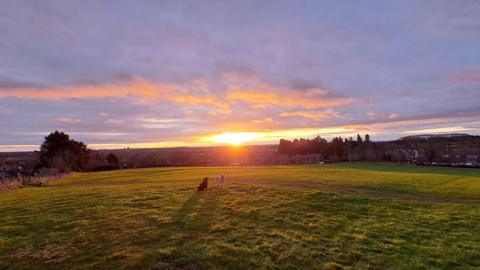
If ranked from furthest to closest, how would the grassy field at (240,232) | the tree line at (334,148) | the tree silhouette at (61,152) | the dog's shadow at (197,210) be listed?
the tree line at (334,148)
the tree silhouette at (61,152)
the dog's shadow at (197,210)
the grassy field at (240,232)

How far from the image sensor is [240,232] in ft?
42.1

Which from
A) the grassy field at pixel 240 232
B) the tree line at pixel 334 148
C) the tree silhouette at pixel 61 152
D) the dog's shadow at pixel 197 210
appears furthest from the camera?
the tree line at pixel 334 148

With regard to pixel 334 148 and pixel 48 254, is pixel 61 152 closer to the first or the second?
pixel 48 254

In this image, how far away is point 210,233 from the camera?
12633 mm

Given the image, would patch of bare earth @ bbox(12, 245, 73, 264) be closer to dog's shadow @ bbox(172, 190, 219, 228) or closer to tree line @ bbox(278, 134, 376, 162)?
dog's shadow @ bbox(172, 190, 219, 228)

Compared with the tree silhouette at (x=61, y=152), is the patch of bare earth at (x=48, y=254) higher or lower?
lower

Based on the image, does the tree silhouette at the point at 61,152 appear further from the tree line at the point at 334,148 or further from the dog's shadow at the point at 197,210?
the tree line at the point at 334,148

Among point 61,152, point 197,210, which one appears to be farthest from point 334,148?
point 197,210

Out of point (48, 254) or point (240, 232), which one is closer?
point (48, 254)

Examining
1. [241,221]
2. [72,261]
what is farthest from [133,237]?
[241,221]

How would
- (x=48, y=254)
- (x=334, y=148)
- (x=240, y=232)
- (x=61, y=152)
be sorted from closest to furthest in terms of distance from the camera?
(x=48, y=254)
(x=240, y=232)
(x=61, y=152)
(x=334, y=148)

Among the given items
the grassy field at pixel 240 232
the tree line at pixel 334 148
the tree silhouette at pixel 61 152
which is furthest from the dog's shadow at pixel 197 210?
the tree line at pixel 334 148

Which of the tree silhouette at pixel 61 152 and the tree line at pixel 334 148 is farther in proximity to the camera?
the tree line at pixel 334 148

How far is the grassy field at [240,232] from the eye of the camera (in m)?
9.99
